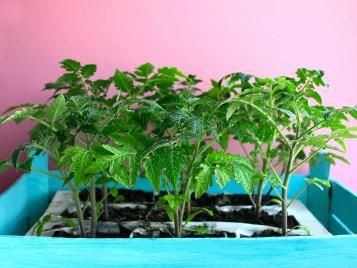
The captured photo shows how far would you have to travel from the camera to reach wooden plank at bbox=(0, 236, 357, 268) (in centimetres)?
73

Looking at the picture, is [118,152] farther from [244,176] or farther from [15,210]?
[15,210]

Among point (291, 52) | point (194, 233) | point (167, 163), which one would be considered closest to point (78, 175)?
point (167, 163)

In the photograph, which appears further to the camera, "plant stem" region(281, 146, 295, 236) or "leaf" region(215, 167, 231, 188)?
"plant stem" region(281, 146, 295, 236)

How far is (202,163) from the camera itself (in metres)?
0.79

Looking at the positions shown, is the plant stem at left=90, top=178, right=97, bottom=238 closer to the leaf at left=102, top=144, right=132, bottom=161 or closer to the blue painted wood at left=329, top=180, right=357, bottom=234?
the leaf at left=102, top=144, right=132, bottom=161

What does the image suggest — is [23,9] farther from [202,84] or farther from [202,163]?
[202,163]

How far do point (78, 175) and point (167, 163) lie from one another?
0.53 feet

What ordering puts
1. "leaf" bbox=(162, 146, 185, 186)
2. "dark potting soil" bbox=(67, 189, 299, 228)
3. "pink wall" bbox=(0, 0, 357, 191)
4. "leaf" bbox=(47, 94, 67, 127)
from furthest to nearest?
"pink wall" bbox=(0, 0, 357, 191) < "dark potting soil" bbox=(67, 189, 299, 228) < "leaf" bbox=(47, 94, 67, 127) < "leaf" bbox=(162, 146, 185, 186)

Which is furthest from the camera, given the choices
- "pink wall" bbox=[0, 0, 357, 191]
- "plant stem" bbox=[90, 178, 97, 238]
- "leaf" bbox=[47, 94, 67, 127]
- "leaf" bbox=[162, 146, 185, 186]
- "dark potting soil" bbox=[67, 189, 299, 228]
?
"pink wall" bbox=[0, 0, 357, 191]

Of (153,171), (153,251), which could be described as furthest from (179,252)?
(153,171)

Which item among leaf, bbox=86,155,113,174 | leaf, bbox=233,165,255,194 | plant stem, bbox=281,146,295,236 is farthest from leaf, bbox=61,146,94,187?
plant stem, bbox=281,146,295,236

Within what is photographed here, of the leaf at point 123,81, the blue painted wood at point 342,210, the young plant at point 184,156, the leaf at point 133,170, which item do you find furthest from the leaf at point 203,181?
the blue painted wood at point 342,210

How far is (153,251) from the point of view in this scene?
74 cm

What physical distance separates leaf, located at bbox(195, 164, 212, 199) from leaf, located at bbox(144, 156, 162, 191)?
0.24 feet
